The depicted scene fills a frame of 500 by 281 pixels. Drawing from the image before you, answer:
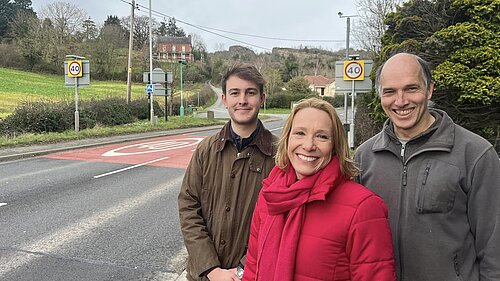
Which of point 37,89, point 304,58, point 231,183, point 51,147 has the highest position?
point 304,58

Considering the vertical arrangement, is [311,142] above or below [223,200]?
above

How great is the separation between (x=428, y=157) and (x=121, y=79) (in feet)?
230

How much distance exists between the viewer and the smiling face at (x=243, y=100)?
7.48 ft

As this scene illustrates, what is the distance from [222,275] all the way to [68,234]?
13.7 feet

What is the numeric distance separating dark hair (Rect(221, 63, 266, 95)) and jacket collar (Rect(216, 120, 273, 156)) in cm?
24

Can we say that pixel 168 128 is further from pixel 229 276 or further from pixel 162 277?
pixel 229 276

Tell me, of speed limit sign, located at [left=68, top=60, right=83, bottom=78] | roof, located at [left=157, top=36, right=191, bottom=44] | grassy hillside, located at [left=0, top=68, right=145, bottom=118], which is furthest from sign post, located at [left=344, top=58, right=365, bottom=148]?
roof, located at [left=157, top=36, right=191, bottom=44]

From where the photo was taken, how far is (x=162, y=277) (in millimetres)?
4254

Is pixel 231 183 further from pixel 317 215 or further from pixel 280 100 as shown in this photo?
pixel 280 100

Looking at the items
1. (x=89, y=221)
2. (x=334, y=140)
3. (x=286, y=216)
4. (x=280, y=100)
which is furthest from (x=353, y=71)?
(x=280, y=100)

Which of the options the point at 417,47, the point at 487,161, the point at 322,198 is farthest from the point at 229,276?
the point at 417,47

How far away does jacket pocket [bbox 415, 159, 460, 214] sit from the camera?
1.80 metres

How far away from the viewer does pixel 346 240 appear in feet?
5.14

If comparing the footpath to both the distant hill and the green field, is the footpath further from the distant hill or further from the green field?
the distant hill
